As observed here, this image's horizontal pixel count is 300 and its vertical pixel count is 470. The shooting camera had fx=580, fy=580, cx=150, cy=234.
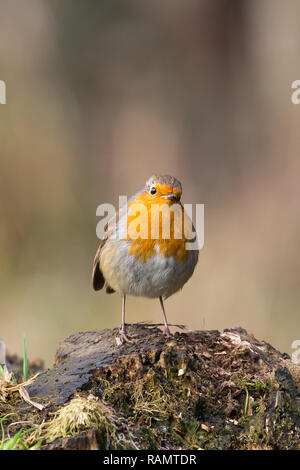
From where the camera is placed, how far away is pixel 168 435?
2322 millimetres

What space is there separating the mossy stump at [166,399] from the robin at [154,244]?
565mm

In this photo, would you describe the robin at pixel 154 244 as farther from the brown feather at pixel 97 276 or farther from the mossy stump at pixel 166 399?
the mossy stump at pixel 166 399

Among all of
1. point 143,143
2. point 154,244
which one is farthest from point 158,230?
point 143,143

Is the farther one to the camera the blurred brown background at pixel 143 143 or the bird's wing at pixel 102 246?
the blurred brown background at pixel 143 143

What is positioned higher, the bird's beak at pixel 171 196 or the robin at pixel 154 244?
the bird's beak at pixel 171 196

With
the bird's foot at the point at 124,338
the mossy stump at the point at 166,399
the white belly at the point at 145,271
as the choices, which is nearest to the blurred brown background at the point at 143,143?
the white belly at the point at 145,271

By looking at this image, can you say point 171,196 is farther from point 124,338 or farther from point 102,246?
point 124,338

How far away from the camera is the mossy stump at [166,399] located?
7.23 feet

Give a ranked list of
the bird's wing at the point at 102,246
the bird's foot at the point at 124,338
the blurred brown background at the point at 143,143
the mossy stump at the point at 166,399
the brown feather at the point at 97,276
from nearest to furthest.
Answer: the mossy stump at the point at 166,399 → the bird's foot at the point at 124,338 → the bird's wing at the point at 102,246 → the brown feather at the point at 97,276 → the blurred brown background at the point at 143,143

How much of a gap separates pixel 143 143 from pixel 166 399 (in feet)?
17.5

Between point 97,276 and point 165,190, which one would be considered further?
point 97,276

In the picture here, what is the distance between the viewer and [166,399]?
246 cm
